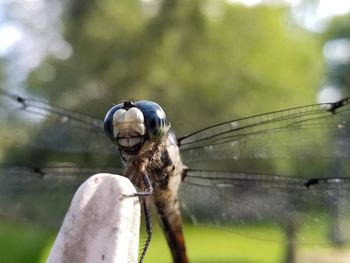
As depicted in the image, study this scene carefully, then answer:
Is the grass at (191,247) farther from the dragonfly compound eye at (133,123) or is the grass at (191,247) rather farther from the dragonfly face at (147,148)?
the dragonfly compound eye at (133,123)

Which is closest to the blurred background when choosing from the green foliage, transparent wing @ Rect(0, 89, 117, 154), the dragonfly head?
the green foliage

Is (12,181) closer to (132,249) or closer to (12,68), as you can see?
(132,249)

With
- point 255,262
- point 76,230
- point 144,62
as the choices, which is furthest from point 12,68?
point 76,230

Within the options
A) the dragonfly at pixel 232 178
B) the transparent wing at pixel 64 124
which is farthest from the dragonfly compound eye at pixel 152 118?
the transparent wing at pixel 64 124

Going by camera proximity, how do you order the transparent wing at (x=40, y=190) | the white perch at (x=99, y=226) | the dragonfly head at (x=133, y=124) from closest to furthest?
the white perch at (x=99, y=226), the dragonfly head at (x=133, y=124), the transparent wing at (x=40, y=190)

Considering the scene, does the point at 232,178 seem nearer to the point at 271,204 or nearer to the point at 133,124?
the point at 271,204

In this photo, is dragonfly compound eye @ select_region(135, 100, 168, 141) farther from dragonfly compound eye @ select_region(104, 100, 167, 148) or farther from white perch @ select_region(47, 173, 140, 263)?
white perch @ select_region(47, 173, 140, 263)

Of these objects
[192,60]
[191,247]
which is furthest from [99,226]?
[192,60]

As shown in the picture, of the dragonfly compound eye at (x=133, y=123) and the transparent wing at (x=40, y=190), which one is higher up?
the transparent wing at (x=40, y=190)
